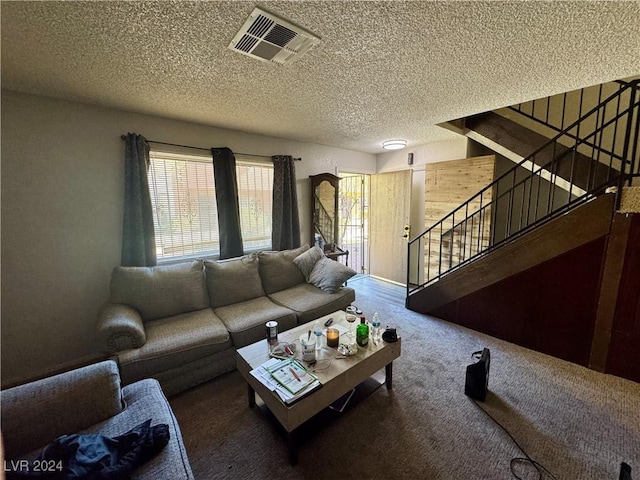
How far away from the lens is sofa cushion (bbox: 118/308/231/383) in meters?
1.83

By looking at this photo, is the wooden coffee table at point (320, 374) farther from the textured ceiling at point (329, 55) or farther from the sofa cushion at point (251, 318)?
the textured ceiling at point (329, 55)

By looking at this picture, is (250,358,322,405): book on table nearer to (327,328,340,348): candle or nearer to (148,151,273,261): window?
(327,328,340,348): candle

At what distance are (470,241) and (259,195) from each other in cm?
307

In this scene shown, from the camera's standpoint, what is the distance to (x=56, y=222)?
2266mm

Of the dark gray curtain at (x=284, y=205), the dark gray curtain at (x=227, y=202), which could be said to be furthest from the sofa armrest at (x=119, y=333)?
the dark gray curtain at (x=284, y=205)

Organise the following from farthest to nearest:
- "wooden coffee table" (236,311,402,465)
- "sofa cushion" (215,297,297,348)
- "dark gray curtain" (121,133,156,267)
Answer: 1. "dark gray curtain" (121,133,156,267)
2. "sofa cushion" (215,297,297,348)
3. "wooden coffee table" (236,311,402,465)

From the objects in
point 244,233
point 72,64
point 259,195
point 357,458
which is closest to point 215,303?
point 244,233

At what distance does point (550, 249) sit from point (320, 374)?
2.30m

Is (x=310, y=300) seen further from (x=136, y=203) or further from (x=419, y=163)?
(x=419, y=163)

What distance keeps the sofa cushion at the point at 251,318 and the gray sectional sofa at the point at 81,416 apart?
2.68ft

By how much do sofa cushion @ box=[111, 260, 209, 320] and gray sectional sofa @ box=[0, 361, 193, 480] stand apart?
0.99m

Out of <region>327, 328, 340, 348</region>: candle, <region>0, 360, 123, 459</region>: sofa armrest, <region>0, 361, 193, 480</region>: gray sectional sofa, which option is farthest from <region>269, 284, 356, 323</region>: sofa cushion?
<region>0, 360, 123, 459</region>: sofa armrest

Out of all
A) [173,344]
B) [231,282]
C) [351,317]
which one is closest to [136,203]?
[231,282]

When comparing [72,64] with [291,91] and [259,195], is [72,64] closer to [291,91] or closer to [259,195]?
[291,91]
